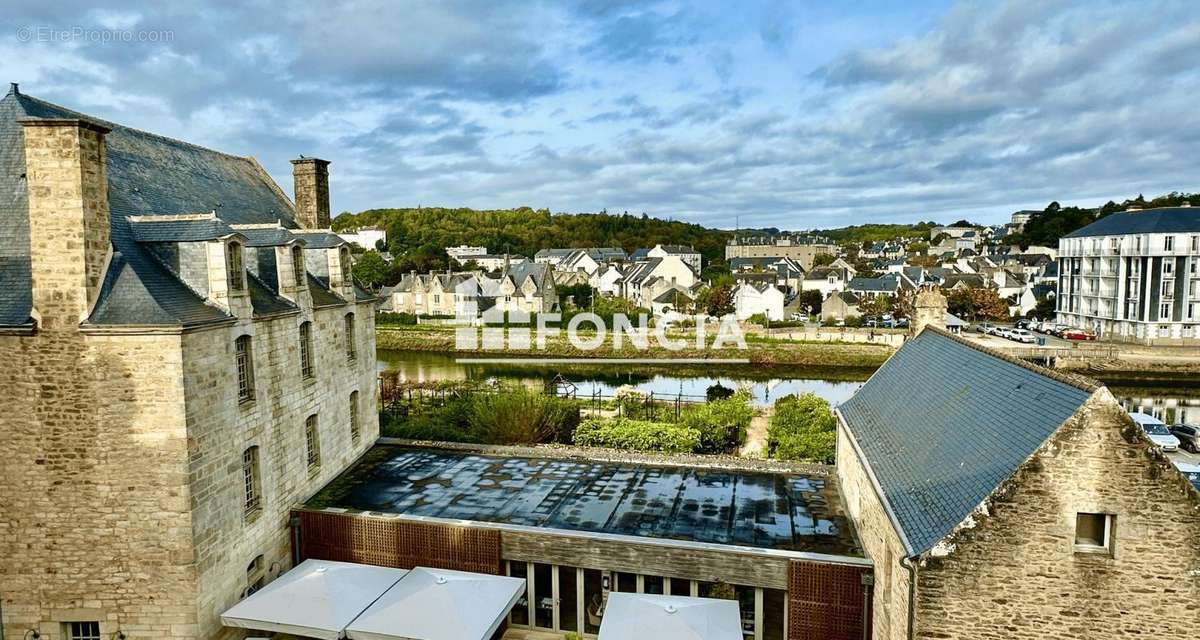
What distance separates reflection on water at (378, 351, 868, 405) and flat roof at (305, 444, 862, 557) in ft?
61.3

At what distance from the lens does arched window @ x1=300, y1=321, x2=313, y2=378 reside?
13.1m

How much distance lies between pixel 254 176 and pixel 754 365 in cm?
3409

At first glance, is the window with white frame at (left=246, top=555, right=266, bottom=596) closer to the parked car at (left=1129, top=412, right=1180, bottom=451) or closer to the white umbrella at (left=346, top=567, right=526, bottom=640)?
the white umbrella at (left=346, top=567, right=526, bottom=640)

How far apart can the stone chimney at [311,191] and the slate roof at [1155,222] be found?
51.4 meters

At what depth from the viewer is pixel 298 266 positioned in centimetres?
1272

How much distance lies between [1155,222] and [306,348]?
177 ft

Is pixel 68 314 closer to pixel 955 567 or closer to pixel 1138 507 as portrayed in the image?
pixel 955 567

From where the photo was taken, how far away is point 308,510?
1199 cm

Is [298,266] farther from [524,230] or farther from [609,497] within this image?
[524,230]

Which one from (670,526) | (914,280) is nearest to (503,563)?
(670,526)

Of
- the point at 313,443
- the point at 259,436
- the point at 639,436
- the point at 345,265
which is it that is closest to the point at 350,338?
the point at 345,265

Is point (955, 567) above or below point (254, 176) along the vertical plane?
below

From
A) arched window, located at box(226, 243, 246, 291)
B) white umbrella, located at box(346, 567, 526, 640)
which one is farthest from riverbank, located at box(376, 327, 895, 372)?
white umbrella, located at box(346, 567, 526, 640)

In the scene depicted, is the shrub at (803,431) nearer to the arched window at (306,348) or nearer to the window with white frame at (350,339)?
the window with white frame at (350,339)
